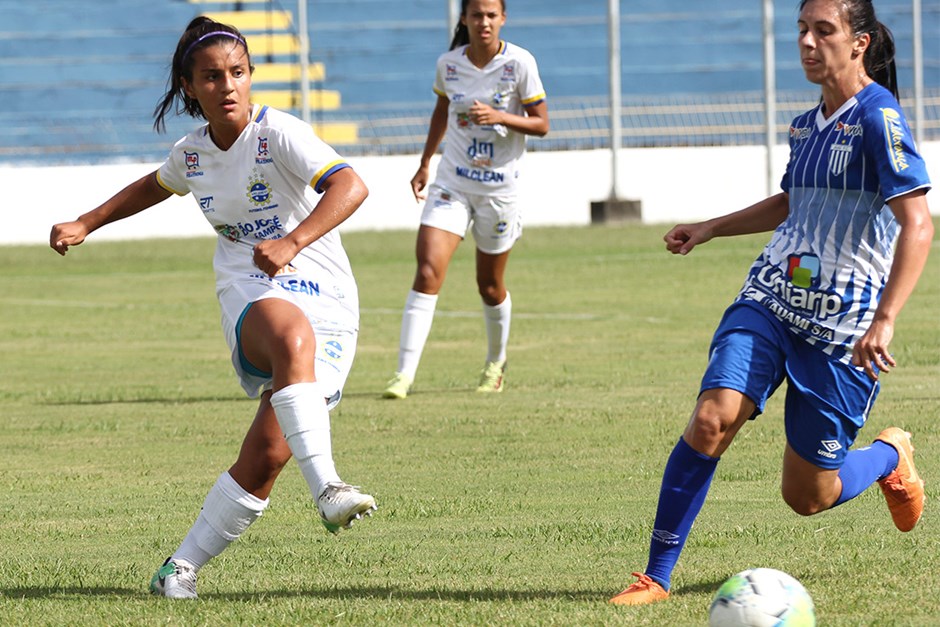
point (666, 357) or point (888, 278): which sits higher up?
point (888, 278)

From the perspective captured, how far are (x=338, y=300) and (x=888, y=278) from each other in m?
1.70

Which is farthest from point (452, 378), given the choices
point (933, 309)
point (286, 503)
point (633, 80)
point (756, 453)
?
point (633, 80)

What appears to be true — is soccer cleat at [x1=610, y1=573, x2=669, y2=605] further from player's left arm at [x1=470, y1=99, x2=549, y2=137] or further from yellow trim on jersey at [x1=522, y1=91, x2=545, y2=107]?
yellow trim on jersey at [x1=522, y1=91, x2=545, y2=107]

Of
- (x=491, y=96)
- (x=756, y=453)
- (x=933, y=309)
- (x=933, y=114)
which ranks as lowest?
(x=933, y=114)

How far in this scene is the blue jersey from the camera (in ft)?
15.6

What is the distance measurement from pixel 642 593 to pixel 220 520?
1.28 metres

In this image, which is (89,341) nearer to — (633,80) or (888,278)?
(888,278)

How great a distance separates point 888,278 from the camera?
15.3 ft

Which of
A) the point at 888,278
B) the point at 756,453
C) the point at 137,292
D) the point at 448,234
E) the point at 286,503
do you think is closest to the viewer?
the point at 888,278

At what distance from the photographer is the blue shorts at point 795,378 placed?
15.6ft

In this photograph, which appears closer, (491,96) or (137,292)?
(491,96)

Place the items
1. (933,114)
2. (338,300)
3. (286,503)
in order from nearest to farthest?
(338,300) → (286,503) → (933,114)

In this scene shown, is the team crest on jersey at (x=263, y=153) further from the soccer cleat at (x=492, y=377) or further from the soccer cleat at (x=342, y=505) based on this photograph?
the soccer cleat at (x=492, y=377)

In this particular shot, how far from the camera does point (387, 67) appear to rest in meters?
34.1
